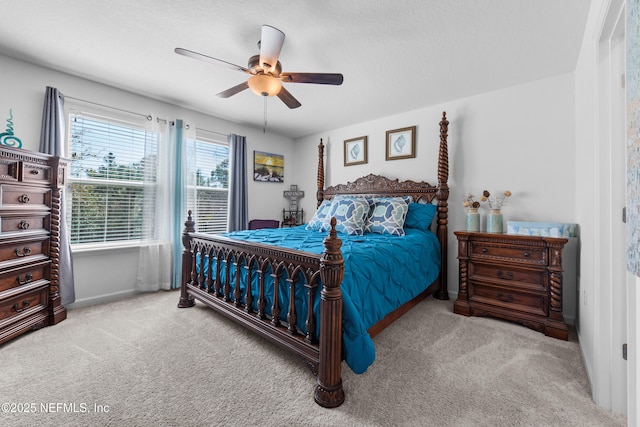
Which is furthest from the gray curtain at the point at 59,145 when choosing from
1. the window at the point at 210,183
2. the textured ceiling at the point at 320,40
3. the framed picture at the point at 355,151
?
the framed picture at the point at 355,151

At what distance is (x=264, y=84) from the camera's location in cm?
197

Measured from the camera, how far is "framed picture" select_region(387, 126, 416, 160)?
11.4 feet

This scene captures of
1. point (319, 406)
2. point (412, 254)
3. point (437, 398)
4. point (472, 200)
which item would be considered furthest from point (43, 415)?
point (472, 200)

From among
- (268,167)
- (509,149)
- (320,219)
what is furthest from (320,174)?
(509,149)

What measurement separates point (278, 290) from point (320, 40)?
6.26ft

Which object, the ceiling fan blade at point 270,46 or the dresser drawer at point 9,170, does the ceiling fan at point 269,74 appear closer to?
the ceiling fan blade at point 270,46

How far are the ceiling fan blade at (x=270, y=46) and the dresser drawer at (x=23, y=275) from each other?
97.2 inches

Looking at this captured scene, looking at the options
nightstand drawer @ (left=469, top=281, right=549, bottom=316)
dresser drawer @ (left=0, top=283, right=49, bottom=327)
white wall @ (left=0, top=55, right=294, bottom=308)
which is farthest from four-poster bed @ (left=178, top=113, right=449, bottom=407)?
dresser drawer @ (left=0, top=283, right=49, bottom=327)

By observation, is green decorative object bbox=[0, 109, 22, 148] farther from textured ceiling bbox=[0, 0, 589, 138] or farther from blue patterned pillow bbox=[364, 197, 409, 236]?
blue patterned pillow bbox=[364, 197, 409, 236]

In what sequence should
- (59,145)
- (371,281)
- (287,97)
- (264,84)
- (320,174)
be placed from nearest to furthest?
(371,281) < (264,84) < (287,97) < (59,145) < (320,174)

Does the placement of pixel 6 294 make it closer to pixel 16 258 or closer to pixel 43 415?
pixel 16 258

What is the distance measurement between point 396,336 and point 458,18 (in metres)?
2.37

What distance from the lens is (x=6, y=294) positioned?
77.7 inches

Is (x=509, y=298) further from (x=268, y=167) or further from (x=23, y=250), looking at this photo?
(x=23, y=250)
